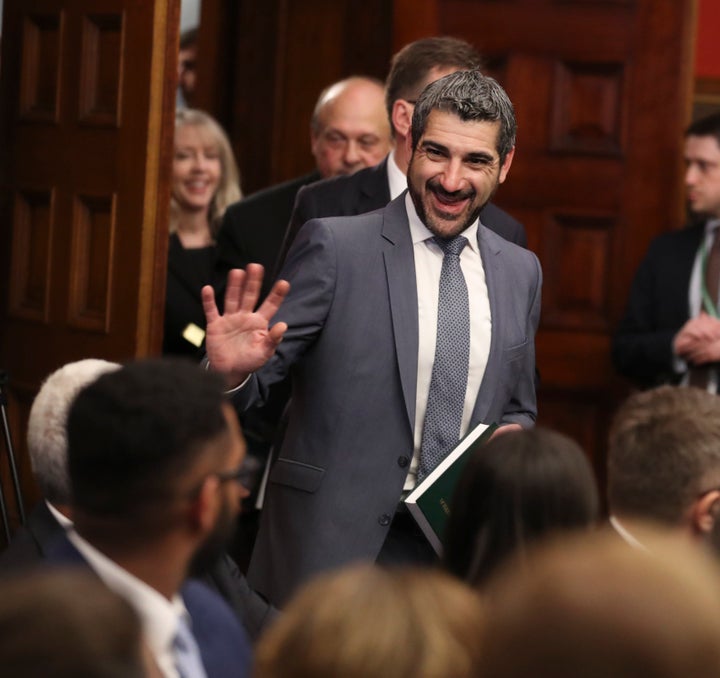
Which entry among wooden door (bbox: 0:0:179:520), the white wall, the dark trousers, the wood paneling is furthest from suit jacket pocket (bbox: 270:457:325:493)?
the white wall

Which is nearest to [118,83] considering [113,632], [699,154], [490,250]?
[490,250]

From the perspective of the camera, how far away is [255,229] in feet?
16.9

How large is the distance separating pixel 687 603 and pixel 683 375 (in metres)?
4.01

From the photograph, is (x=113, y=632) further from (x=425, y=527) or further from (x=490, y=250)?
(x=490, y=250)

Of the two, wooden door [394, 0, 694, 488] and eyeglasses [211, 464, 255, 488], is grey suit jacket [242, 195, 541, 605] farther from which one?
wooden door [394, 0, 694, 488]

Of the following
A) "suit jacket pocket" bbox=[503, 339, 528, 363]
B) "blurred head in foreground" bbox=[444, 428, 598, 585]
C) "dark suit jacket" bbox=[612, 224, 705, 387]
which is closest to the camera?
"blurred head in foreground" bbox=[444, 428, 598, 585]

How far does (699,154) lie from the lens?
5434 millimetres

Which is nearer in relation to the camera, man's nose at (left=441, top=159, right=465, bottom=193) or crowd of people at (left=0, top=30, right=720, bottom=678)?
crowd of people at (left=0, top=30, right=720, bottom=678)

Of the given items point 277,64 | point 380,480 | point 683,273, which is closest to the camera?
point 380,480

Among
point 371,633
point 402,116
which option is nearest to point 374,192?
point 402,116

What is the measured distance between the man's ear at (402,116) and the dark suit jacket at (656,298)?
1499mm

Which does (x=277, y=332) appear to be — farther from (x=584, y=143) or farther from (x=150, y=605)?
(x=584, y=143)

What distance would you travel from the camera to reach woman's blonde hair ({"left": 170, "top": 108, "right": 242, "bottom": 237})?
19.1 feet

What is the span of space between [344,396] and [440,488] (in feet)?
1.05
